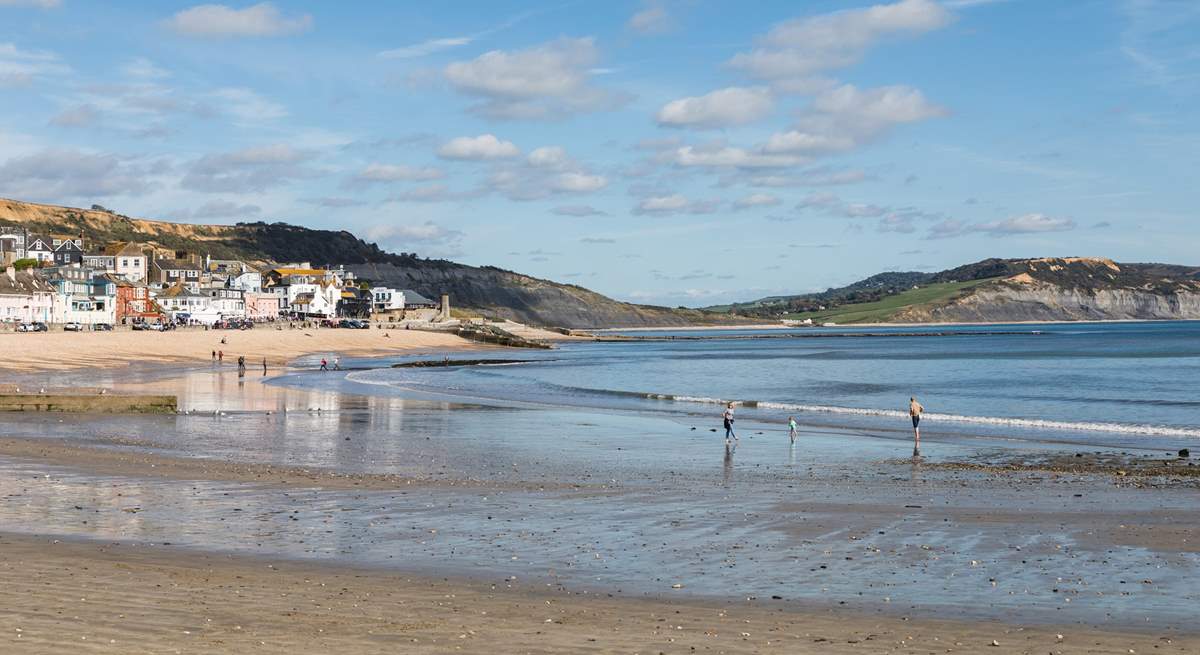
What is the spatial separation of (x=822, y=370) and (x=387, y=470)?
232ft

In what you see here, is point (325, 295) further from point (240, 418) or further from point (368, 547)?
point (368, 547)

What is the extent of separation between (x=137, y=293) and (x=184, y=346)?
201 ft

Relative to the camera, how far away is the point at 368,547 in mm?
15742

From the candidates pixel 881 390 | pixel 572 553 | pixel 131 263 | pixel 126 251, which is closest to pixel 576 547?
pixel 572 553

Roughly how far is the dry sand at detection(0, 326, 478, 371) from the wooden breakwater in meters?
30.5

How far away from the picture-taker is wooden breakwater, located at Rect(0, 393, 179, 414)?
37.7 meters

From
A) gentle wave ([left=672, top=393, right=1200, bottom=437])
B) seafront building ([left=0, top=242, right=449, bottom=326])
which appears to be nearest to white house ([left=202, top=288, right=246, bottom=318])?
seafront building ([left=0, top=242, right=449, bottom=326])

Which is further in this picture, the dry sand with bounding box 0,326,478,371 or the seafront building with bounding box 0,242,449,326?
the seafront building with bounding box 0,242,449,326

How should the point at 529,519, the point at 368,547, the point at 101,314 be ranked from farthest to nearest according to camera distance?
the point at 101,314
the point at 529,519
the point at 368,547

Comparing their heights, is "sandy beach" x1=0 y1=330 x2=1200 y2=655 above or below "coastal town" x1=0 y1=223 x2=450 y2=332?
below

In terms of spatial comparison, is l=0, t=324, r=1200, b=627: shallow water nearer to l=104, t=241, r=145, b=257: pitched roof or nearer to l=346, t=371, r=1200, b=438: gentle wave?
l=346, t=371, r=1200, b=438: gentle wave

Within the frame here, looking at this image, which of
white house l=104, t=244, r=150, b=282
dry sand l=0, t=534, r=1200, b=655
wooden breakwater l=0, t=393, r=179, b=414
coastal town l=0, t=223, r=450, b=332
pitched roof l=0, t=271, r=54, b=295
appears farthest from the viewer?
white house l=104, t=244, r=150, b=282

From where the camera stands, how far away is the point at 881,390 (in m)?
66.5

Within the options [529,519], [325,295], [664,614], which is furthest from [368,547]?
[325,295]
